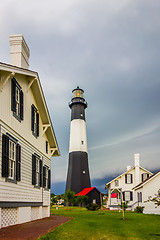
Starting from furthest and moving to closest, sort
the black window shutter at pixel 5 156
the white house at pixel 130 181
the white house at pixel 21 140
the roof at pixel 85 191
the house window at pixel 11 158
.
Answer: the roof at pixel 85 191
the white house at pixel 130 181
the white house at pixel 21 140
the house window at pixel 11 158
the black window shutter at pixel 5 156

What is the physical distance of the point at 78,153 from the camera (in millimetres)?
47500

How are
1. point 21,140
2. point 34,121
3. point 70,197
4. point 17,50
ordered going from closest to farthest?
point 21,140 < point 17,50 < point 34,121 < point 70,197

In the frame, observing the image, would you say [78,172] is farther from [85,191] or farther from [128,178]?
[128,178]

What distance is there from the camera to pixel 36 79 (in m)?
16.0

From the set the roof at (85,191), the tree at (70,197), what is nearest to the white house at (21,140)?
the tree at (70,197)

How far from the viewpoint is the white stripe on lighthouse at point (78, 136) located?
48062 mm

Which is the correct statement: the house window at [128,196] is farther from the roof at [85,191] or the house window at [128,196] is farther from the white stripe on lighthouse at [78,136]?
the white stripe on lighthouse at [78,136]

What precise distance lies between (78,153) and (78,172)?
303cm

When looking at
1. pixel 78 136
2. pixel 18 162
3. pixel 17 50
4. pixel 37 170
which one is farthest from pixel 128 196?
pixel 18 162

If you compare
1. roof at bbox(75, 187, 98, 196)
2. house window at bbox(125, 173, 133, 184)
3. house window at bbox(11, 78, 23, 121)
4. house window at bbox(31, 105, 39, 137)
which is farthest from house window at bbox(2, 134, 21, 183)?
roof at bbox(75, 187, 98, 196)

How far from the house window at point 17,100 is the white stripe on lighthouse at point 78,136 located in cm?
3410

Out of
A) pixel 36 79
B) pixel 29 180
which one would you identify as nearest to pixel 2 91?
pixel 36 79

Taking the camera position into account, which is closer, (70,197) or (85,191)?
(70,197)

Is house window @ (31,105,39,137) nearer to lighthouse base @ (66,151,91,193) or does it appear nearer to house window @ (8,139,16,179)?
house window @ (8,139,16,179)
